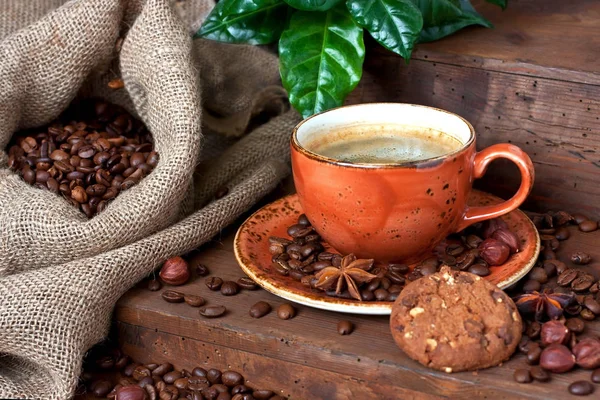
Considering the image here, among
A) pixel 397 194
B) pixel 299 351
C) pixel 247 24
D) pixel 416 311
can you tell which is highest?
pixel 247 24

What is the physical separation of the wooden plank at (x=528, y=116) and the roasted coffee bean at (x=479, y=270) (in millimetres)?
406

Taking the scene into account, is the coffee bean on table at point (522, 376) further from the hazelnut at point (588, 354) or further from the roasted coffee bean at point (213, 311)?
the roasted coffee bean at point (213, 311)

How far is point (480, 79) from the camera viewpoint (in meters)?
1.72

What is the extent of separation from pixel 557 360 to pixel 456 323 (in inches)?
6.1

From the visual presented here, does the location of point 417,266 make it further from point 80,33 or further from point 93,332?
point 80,33

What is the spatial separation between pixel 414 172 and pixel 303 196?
0.22 metres

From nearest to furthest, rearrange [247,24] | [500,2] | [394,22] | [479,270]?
[479,270] < [394,22] < [247,24] < [500,2]

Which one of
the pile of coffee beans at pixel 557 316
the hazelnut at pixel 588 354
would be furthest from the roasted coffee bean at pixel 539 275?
the hazelnut at pixel 588 354

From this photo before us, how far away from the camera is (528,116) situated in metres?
1.70

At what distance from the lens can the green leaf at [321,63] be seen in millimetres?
1685

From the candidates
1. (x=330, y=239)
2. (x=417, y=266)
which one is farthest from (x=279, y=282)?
(x=417, y=266)

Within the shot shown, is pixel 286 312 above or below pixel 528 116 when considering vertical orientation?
below

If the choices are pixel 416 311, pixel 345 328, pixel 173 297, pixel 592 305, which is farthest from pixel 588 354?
pixel 173 297

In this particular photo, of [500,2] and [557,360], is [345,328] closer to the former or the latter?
[557,360]
